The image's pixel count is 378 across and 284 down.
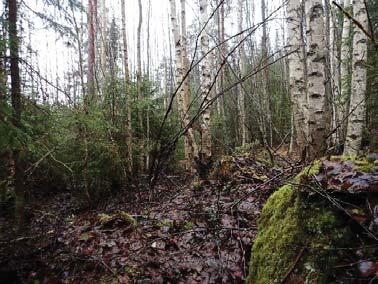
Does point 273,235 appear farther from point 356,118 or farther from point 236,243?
point 356,118

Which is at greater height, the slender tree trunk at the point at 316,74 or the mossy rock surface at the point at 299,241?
the slender tree trunk at the point at 316,74

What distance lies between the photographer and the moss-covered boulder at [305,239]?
1.58 m

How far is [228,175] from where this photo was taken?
20.0ft

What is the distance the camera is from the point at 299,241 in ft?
6.01

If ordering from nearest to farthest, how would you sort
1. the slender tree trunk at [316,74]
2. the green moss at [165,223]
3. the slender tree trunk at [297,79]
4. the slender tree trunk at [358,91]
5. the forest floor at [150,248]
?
the forest floor at [150,248] → the green moss at [165,223] → the slender tree trunk at [316,74] → the slender tree trunk at [297,79] → the slender tree trunk at [358,91]

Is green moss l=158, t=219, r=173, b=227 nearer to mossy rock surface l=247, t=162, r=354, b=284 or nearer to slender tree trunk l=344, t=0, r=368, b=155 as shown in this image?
mossy rock surface l=247, t=162, r=354, b=284

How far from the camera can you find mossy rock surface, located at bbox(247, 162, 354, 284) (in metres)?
1.60

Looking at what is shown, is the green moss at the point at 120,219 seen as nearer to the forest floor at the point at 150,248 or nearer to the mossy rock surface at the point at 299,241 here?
the forest floor at the point at 150,248

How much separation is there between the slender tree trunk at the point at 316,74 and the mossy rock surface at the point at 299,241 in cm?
213

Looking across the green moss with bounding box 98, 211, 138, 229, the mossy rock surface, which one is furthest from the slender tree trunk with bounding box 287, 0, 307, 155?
the mossy rock surface

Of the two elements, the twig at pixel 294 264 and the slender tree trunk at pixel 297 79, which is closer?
the twig at pixel 294 264

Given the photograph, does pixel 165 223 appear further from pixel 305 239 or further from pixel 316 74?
pixel 316 74

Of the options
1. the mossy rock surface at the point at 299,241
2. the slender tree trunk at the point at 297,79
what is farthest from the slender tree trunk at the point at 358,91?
the mossy rock surface at the point at 299,241

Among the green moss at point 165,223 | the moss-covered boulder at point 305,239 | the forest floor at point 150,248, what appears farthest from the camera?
the green moss at point 165,223
